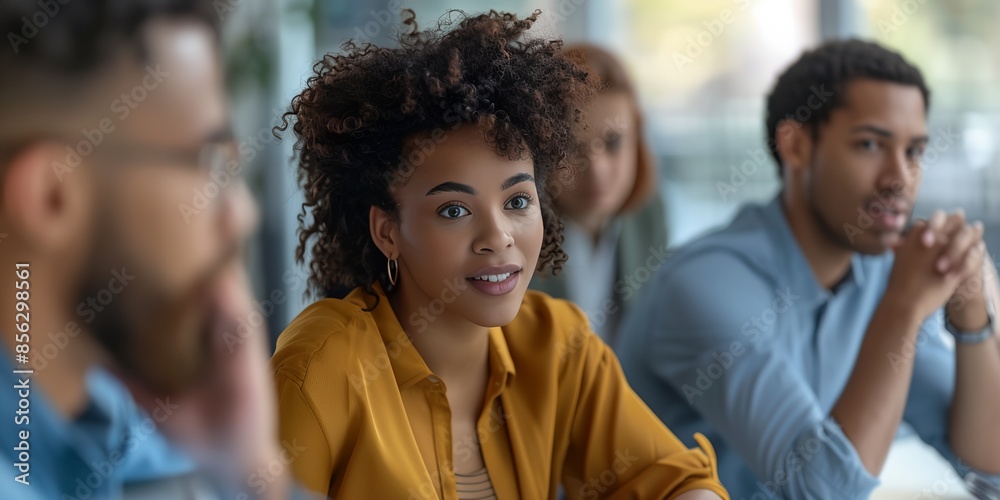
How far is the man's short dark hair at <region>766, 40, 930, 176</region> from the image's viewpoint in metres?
1.34

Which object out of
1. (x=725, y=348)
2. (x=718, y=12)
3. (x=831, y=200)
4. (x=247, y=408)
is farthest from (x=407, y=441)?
(x=718, y=12)

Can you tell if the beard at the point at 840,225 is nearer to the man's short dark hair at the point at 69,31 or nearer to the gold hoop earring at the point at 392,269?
the gold hoop earring at the point at 392,269

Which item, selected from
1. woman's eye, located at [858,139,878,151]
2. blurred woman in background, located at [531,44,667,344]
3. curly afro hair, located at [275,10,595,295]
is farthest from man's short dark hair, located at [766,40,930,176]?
curly afro hair, located at [275,10,595,295]

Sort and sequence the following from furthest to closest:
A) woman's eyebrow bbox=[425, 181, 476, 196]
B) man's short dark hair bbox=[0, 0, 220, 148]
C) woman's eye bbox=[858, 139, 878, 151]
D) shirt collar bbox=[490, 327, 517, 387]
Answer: woman's eye bbox=[858, 139, 878, 151]
shirt collar bbox=[490, 327, 517, 387]
woman's eyebrow bbox=[425, 181, 476, 196]
man's short dark hair bbox=[0, 0, 220, 148]

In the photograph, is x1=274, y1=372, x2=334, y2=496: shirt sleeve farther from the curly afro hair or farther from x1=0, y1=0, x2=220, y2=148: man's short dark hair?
x1=0, y1=0, x2=220, y2=148: man's short dark hair

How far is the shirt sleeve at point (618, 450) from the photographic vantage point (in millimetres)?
986

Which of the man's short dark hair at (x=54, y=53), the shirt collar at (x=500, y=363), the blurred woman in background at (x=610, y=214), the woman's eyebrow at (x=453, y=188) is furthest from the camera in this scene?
the blurred woman in background at (x=610, y=214)

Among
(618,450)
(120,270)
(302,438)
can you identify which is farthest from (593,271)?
(120,270)

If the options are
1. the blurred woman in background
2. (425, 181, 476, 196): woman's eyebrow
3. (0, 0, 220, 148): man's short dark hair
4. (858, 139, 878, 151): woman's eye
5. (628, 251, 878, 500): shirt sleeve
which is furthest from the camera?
the blurred woman in background

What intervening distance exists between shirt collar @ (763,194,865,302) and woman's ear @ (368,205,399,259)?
27.3 inches

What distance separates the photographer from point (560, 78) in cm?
98

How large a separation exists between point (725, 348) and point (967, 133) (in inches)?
98.4

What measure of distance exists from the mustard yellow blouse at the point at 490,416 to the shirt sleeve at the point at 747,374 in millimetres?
198

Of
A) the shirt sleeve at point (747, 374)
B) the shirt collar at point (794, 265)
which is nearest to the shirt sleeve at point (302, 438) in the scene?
the shirt sleeve at point (747, 374)
